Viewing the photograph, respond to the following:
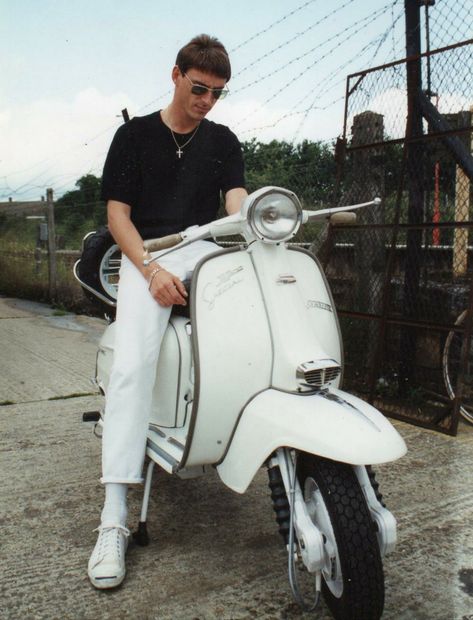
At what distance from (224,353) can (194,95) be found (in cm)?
92

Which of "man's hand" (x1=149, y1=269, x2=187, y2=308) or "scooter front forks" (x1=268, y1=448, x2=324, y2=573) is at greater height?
"man's hand" (x1=149, y1=269, x2=187, y2=308)

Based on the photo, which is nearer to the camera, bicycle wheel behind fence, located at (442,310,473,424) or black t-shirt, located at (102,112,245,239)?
black t-shirt, located at (102,112,245,239)

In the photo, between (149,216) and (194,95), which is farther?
(149,216)

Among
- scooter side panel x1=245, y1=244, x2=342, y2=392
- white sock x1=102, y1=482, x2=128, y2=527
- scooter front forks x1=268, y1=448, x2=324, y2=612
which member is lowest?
white sock x1=102, y1=482, x2=128, y2=527

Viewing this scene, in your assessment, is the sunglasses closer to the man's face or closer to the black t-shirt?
the man's face

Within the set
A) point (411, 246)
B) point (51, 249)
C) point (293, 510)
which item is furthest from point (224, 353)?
point (51, 249)

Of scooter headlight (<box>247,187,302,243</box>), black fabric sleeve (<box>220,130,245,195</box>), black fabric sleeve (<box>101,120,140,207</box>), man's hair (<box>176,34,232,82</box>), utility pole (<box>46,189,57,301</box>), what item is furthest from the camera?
utility pole (<box>46,189,57,301</box>)

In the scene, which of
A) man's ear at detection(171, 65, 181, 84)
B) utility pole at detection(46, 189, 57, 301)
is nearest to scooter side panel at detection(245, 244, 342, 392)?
man's ear at detection(171, 65, 181, 84)

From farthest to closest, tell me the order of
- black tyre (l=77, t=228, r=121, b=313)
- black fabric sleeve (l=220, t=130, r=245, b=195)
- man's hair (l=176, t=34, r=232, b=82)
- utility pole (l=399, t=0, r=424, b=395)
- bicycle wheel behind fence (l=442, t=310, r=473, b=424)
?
1. utility pole (l=399, t=0, r=424, b=395)
2. bicycle wheel behind fence (l=442, t=310, r=473, b=424)
3. black tyre (l=77, t=228, r=121, b=313)
4. black fabric sleeve (l=220, t=130, r=245, b=195)
5. man's hair (l=176, t=34, r=232, b=82)

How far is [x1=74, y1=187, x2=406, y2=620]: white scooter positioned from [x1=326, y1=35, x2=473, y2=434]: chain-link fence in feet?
5.66

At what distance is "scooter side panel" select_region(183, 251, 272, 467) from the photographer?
1923 mm

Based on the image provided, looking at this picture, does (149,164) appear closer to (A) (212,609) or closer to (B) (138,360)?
(B) (138,360)

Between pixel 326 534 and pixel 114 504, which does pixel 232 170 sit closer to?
pixel 114 504

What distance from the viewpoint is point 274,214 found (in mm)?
1896
